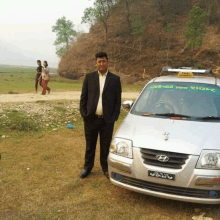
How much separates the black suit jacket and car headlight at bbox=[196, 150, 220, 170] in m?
1.44

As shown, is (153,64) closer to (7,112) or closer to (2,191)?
(7,112)

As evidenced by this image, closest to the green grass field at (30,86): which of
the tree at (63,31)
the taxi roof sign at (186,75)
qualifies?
the taxi roof sign at (186,75)

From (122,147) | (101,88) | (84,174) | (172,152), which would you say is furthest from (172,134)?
(84,174)

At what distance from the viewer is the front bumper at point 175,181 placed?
8.86ft

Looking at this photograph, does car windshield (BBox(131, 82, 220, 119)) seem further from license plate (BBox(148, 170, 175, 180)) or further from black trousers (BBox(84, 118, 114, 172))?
license plate (BBox(148, 170, 175, 180))

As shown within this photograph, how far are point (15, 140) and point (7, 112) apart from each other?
76.3 inches

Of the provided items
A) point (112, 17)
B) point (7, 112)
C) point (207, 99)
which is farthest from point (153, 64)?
point (207, 99)

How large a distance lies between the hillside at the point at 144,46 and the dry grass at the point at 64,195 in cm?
2616

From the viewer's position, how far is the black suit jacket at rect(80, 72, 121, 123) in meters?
3.64

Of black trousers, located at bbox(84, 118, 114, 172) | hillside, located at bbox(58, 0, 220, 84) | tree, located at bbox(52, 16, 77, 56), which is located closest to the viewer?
black trousers, located at bbox(84, 118, 114, 172)

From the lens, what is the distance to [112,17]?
47656 mm

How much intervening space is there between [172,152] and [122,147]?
64 cm

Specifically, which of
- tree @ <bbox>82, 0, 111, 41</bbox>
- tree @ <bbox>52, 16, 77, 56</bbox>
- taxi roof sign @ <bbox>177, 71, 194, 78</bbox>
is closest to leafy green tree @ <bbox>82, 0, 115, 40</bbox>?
tree @ <bbox>82, 0, 111, 41</bbox>

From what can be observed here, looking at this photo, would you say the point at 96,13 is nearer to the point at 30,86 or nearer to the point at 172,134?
the point at 30,86
